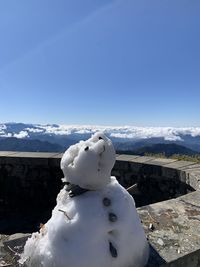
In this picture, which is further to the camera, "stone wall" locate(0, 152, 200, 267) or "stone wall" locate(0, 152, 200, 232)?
"stone wall" locate(0, 152, 200, 232)

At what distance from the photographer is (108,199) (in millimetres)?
2602

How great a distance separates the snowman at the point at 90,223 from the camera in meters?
2.40

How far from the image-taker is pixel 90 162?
2547 mm

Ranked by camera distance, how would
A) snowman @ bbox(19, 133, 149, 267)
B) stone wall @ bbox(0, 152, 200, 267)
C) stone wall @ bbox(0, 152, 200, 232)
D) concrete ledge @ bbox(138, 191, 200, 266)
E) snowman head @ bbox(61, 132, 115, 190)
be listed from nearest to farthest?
snowman @ bbox(19, 133, 149, 267), snowman head @ bbox(61, 132, 115, 190), concrete ledge @ bbox(138, 191, 200, 266), stone wall @ bbox(0, 152, 200, 267), stone wall @ bbox(0, 152, 200, 232)

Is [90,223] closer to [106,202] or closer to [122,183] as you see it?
[106,202]

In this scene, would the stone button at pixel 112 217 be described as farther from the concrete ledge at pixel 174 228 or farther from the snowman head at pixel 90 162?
the concrete ledge at pixel 174 228

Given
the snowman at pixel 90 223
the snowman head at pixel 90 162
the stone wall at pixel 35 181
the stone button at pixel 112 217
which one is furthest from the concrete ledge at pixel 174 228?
the stone wall at pixel 35 181

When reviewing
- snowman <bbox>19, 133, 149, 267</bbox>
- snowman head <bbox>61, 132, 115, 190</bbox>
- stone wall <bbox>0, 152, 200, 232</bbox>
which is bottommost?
stone wall <bbox>0, 152, 200, 232</bbox>

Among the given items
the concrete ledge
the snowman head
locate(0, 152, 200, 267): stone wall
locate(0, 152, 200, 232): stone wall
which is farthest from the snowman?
locate(0, 152, 200, 232): stone wall

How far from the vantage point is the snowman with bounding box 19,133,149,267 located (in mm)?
2400

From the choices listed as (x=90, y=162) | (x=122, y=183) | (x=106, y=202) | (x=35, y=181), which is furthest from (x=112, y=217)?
(x=35, y=181)

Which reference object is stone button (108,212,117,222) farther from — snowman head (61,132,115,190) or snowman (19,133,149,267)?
snowman head (61,132,115,190)

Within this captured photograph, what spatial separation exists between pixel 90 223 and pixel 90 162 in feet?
1.26

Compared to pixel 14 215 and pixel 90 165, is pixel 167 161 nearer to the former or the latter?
pixel 14 215
